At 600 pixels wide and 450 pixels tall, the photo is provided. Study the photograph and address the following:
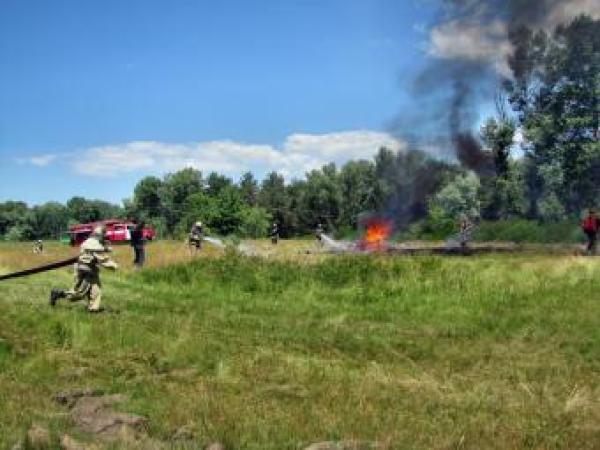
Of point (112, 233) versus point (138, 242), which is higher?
point (112, 233)

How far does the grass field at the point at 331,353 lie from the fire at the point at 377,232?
720 inches

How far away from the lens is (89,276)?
60.8ft

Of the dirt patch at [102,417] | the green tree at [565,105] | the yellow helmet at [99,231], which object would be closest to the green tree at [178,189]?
the green tree at [565,105]

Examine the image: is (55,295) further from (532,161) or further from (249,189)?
(249,189)

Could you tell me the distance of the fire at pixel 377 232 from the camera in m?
44.4

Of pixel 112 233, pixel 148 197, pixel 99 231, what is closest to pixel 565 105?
pixel 112 233

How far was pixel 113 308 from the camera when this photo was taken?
19656 mm

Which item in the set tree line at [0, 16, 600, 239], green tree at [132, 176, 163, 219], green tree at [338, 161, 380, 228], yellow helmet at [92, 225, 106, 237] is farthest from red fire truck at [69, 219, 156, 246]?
green tree at [132, 176, 163, 219]

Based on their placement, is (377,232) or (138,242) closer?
(138,242)

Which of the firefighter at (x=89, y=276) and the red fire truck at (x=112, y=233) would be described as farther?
the red fire truck at (x=112, y=233)

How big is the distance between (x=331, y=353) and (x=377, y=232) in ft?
109

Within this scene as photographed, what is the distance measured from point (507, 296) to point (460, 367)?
6929 mm

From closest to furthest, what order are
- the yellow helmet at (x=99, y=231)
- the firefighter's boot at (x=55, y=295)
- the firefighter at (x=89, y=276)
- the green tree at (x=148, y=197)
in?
the firefighter at (x=89, y=276) → the firefighter's boot at (x=55, y=295) → the yellow helmet at (x=99, y=231) → the green tree at (x=148, y=197)

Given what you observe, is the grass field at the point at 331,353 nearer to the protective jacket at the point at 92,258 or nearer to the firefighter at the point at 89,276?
the firefighter at the point at 89,276
